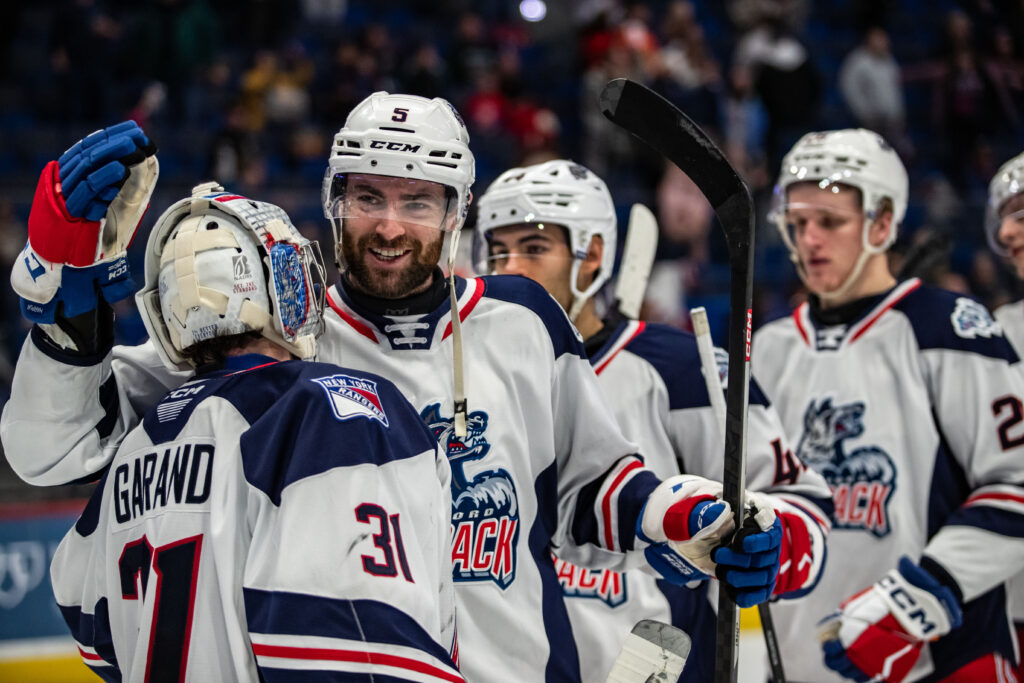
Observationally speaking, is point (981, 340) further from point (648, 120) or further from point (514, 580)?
point (514, 580)

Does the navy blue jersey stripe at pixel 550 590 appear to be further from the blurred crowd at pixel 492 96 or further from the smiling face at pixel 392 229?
the blurred crowd at pixel 492 96

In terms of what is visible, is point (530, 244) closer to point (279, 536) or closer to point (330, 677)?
point (279, 536)

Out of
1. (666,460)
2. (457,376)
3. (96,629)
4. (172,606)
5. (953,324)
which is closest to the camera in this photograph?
(172,606)

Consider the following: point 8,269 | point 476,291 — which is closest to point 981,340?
point 476,291

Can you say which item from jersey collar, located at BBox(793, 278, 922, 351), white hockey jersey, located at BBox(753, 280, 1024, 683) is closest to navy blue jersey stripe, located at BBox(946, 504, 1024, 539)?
white hockey jersey, located at BBox(753, 280, 1024, 683)

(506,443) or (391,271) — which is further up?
(391,271)

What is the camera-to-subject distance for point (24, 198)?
6023 mm

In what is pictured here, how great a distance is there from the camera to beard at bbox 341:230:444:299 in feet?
6.94

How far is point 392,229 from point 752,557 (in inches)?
33.3

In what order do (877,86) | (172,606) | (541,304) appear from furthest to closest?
(877,86), (541,304), (172,606)

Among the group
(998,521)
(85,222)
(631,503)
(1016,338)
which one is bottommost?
(998,521)

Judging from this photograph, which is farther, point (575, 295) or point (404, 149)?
point (575, 295)

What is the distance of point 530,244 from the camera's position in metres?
2.77

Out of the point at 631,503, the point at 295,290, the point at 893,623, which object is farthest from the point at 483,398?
the point at 893,623
